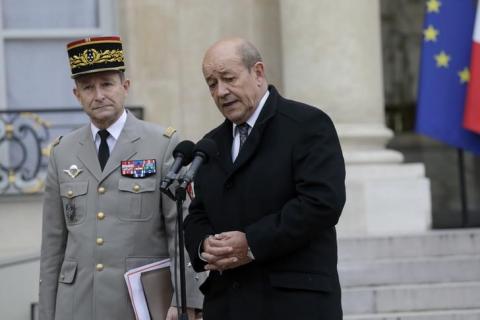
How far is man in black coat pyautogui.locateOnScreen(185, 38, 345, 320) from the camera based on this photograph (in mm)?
4324

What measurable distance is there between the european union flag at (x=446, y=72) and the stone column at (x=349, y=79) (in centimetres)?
39

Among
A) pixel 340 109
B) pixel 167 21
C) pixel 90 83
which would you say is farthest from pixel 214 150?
pixel 167 21

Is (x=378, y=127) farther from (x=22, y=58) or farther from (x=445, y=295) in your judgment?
(x=22, y=58)

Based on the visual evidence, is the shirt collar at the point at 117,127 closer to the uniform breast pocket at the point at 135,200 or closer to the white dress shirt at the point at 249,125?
the uniform breast pocket at the point at 135,200

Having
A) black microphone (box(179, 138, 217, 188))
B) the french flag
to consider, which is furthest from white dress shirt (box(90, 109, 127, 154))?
the french flag

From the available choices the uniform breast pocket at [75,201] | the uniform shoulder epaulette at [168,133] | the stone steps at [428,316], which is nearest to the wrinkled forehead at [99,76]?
the uniform shoulder epaulette at [168,133]

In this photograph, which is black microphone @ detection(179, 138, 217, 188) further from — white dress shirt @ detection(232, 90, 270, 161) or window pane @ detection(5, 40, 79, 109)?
window pane @ detection(5, 40, 79, 109)

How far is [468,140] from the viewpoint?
9969 mm

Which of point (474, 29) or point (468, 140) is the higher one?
point (474, 29)

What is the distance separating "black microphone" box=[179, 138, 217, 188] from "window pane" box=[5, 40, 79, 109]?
21.2 ft

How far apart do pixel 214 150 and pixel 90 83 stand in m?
0.88

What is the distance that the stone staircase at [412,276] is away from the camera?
8211mm

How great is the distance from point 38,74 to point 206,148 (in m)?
6.70

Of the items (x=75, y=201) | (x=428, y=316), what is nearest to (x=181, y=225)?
(x=75, y=201)
